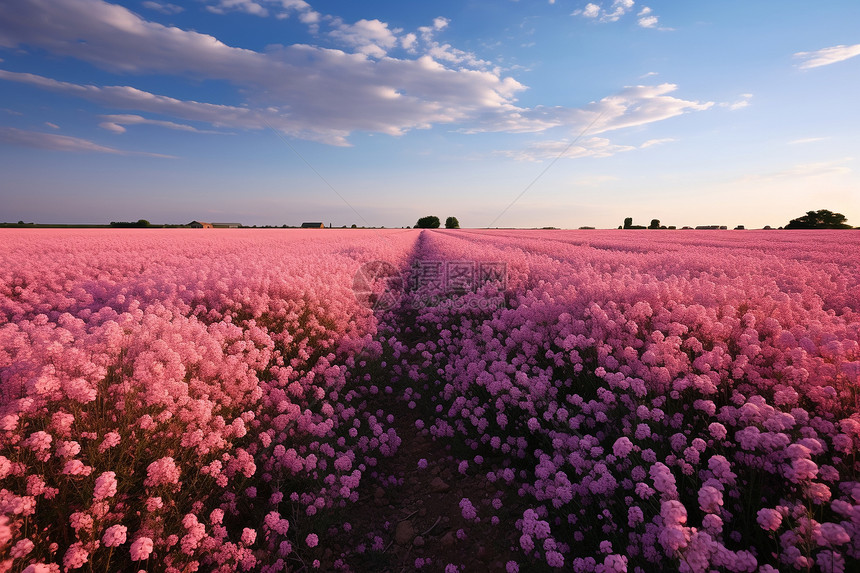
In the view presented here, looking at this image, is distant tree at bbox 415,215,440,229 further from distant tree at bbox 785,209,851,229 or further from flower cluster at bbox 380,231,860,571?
flower cluster at bbox 380,231,860,571

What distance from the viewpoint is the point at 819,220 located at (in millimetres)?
54844

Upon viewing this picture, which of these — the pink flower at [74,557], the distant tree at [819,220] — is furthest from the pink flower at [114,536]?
the distant tree at [819,220]

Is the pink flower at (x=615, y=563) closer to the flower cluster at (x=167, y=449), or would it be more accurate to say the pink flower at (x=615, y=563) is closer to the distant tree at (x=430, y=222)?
the flower cluster at (x=167, y=449)

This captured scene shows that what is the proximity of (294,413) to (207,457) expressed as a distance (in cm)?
93

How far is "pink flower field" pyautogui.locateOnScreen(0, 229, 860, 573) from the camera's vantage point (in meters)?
2.29

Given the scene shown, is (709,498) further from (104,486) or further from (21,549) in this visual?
(21,549)

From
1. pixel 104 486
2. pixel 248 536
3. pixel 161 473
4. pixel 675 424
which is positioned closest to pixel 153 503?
pixel 161 473

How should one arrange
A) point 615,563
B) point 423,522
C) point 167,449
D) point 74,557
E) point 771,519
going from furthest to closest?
point 423,522
point 167,449
point 74,557
point 615,563
point 771,519

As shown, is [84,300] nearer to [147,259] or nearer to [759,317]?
[147,259]

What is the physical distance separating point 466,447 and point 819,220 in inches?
3008

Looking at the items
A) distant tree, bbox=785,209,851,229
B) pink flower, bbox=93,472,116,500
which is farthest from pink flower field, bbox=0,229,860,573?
distant tree, bbox=785,209,851,229

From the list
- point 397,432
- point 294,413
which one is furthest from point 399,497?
point 294,413

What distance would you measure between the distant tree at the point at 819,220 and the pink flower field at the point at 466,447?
218ft

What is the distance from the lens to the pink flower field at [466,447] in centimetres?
229
